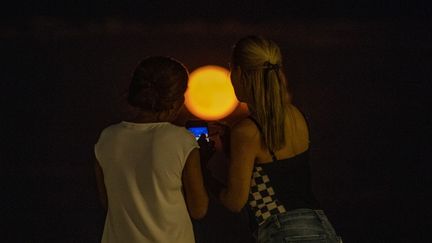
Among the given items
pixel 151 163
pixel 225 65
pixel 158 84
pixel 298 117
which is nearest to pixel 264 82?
pixel 298 117

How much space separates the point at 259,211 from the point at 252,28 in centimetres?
139

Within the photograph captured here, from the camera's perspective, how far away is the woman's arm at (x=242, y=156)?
1866 mm

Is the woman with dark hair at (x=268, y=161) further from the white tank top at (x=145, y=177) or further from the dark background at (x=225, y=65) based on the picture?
the dark background at (x=225, y=65)

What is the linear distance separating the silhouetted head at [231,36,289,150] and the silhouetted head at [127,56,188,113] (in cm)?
23

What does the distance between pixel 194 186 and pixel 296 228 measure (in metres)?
0.40

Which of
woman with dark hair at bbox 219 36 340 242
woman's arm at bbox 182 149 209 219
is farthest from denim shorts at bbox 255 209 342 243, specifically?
woman's arm at bbox 182 149 209 219

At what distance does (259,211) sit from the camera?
194 centimetres

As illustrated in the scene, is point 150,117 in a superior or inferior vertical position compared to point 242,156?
superior

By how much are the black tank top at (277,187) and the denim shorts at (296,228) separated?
0.08 ft

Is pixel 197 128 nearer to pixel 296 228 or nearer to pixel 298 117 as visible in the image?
pixel 298 117

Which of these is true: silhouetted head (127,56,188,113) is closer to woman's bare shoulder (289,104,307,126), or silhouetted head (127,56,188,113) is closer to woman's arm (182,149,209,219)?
woman's arm (182,149,209,219)

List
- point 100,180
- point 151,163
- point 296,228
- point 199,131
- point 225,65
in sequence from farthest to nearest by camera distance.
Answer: point 225,65
point 199,131
point 100,180
point 296,228
point 151,163

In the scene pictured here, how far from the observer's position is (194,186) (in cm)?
187

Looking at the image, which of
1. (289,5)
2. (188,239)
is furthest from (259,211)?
(289,5)
